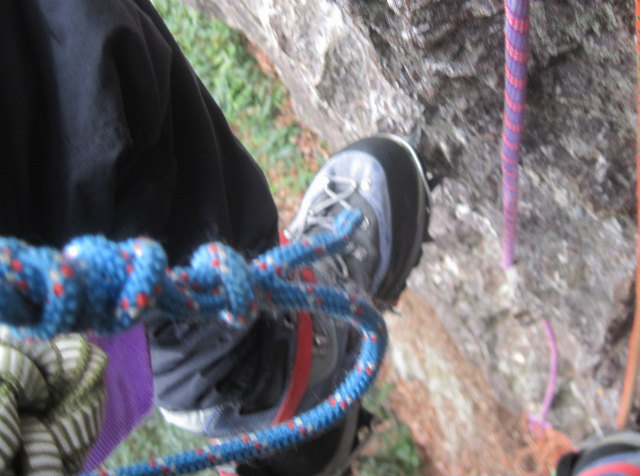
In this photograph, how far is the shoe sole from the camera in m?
1.11

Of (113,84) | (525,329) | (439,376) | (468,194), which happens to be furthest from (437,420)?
(113,84)

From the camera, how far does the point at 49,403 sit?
1.77 ft

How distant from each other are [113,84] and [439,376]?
1.31 meters

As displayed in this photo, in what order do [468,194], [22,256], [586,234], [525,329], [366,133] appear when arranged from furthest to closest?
[525,329] < [366,133] < [468,194] < [586,234] < [22,256]

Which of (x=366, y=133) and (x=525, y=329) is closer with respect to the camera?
(x=366, y=133)

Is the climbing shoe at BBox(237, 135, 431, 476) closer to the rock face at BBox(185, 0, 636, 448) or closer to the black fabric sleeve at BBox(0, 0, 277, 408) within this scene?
the rock face at BBox(185, 0, 636, 448)

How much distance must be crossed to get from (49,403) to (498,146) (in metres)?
0.75

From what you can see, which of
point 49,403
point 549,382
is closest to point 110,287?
point 49,403

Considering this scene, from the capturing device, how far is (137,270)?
1.29 feet

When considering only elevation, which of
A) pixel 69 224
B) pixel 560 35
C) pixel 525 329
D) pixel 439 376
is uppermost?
pixel 560 35

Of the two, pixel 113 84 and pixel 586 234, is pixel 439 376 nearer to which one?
pixel 586 234

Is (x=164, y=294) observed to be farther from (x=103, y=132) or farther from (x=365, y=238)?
(x=365, y=238)

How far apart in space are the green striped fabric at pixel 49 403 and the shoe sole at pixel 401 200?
663 millimetres

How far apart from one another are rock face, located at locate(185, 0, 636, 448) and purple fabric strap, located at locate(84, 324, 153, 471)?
556mm
